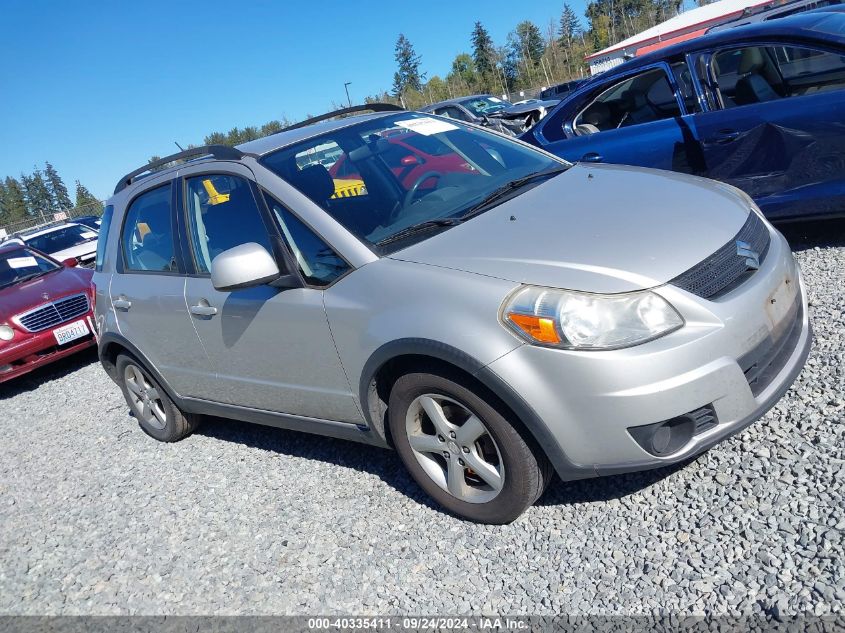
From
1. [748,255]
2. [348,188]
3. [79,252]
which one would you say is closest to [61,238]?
[79,252]

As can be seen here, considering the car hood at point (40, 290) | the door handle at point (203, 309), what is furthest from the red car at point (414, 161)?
the car hood at point (40, 290)

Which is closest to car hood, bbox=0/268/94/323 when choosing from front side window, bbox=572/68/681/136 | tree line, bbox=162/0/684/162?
front side window, bbox=572/68/681/136

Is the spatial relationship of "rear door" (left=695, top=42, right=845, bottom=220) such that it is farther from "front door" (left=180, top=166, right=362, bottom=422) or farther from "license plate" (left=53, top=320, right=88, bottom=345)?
"license plate" (left=53, top=320, right=88, bottom=345)

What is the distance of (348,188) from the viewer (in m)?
3.35

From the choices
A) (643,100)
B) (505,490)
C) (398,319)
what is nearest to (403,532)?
(505,490)

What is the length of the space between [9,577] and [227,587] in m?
1.55

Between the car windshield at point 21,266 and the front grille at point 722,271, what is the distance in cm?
856

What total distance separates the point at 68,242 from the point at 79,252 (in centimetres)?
120

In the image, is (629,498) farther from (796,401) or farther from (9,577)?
(9,577)

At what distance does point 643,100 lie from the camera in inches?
215

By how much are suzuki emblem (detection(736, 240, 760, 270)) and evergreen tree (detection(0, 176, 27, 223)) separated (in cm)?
12287

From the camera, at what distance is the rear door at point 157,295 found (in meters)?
3.96

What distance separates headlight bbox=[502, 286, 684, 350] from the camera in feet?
7.76

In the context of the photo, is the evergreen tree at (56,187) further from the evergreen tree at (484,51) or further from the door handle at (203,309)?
the door handle at (203,309)
